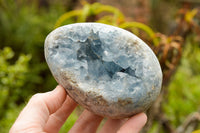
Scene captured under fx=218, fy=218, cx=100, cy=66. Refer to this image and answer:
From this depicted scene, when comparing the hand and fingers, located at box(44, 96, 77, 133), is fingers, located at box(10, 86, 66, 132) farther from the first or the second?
fingers, located at box(44, 96, 77, 133)

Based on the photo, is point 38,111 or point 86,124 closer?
point 38,111

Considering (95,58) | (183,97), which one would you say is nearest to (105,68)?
(95,58)

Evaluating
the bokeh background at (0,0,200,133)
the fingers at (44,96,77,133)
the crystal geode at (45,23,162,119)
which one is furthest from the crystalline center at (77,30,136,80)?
the bokeh background at (0,0,200,133)

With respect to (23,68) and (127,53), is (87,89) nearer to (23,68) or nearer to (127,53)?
(127,53)

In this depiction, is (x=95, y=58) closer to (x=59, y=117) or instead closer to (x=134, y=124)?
(x=134, y=124)

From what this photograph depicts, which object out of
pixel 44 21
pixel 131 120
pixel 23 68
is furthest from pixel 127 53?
pixel 44 21

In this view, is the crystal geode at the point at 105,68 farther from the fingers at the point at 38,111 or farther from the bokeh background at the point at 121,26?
the bokeh background at the point at 121,26
